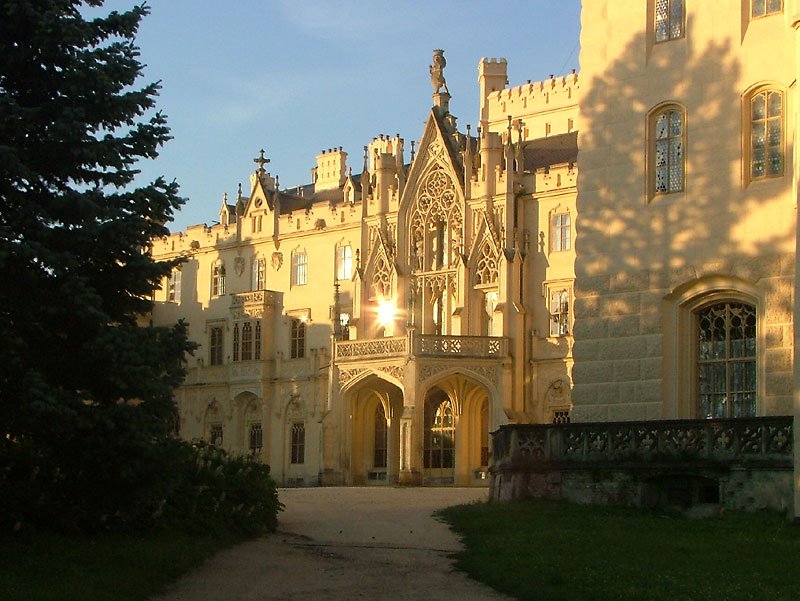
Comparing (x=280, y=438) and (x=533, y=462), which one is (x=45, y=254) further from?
(x=280, y=438)

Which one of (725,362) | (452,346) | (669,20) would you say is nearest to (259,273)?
(452,346)

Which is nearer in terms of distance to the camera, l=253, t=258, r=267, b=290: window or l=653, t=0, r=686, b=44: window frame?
l=653, t=0, r=686, b=44: window frame

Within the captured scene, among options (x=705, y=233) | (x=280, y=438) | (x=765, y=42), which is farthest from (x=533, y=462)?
(x=280, y=438)

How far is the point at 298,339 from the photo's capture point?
58656 millimetres

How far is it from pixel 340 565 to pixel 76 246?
4962 mm

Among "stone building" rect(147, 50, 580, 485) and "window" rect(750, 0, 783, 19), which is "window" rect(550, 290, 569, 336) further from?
"window" rect(750, 0, 783, 19)

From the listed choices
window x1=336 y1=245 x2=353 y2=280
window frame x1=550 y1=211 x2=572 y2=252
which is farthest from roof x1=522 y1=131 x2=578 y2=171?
window x1=336 y1=245 x2=353 y2=280

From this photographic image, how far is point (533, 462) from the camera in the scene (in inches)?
966

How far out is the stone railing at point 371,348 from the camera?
162 ft

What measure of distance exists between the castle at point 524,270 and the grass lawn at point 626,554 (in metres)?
3.09

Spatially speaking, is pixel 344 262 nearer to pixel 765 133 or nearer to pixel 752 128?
pixel 752 128

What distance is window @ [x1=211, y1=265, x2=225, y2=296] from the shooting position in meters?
61.9

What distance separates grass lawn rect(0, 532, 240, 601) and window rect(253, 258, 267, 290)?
4212cm

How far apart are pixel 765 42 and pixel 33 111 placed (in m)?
13.9
